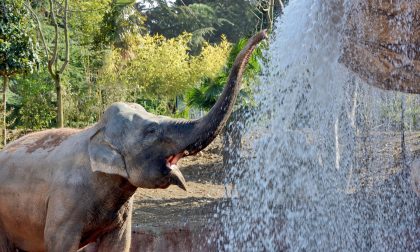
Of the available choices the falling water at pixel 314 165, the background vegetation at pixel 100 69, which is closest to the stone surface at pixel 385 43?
the falling water at pixel 314 165

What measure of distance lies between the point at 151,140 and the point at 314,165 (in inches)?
263

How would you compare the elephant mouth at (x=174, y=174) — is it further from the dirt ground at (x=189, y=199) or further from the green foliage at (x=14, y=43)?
the green foliage at (x=14, y=43)

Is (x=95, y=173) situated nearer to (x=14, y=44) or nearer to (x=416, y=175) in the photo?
(x=416, y=175)

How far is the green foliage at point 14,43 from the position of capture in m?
12.8

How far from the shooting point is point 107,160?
4934mm

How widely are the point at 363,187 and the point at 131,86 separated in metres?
14.5

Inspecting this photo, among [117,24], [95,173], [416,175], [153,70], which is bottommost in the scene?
[153,70]

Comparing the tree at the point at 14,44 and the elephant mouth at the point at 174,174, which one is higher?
the elephant mouth at the point at 174,174

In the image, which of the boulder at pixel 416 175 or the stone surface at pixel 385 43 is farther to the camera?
the boulder at pixel 416 175

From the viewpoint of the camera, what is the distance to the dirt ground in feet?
32.6

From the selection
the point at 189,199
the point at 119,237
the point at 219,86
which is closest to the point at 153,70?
the point at 219,86

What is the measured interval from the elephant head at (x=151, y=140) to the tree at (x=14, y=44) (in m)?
8.12

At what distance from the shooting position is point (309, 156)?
439 inches

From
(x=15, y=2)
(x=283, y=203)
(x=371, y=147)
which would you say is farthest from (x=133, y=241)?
(x=15, y=2)
